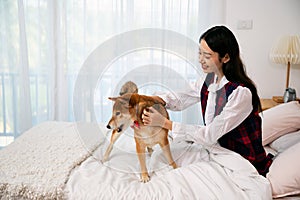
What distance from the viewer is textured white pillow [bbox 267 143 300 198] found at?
49.9 inches

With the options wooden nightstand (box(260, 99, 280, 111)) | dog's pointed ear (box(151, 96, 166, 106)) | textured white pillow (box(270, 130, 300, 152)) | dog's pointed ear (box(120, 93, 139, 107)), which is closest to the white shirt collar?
dog's pointed ear (box(151, 96, 166, 106))

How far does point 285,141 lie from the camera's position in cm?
171

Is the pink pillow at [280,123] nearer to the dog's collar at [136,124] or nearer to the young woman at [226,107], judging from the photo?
the young woman at [226,107]

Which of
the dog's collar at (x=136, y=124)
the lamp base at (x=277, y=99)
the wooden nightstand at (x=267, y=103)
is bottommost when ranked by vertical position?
the wooden nightstand at (x=267, y=103)

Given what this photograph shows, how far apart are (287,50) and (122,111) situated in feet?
5.86

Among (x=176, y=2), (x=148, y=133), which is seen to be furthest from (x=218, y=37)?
(x=176, y=2)

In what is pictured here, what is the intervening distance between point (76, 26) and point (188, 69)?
145 centimetres

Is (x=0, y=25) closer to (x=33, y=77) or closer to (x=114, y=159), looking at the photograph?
(x=33, y=77)

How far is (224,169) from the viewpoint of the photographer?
1396mm

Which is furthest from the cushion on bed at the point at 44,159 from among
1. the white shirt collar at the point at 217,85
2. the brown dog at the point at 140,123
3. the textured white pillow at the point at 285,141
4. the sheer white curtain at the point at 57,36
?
the sheer white curtain at the point at 57,36

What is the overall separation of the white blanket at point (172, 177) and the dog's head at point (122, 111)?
10 centimetres

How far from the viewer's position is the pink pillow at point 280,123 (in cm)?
184

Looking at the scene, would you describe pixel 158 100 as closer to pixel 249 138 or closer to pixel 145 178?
pixel 145 178

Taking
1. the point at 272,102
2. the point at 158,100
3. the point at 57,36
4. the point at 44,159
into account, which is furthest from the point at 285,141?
the point at 57,36
